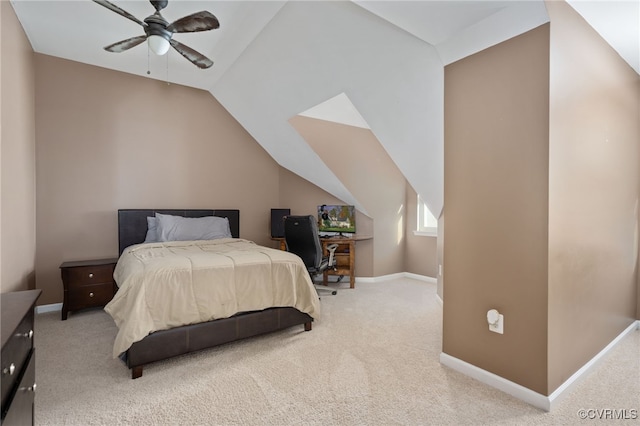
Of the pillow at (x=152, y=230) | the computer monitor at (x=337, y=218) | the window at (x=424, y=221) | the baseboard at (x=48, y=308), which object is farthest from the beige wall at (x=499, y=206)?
the baseboard at (x=48, y=308)

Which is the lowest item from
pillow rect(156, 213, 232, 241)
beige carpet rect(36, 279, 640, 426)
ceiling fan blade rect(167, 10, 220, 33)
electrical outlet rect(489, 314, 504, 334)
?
beige carpet rect(36, 279, 640, 426)

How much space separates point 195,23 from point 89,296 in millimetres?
2967

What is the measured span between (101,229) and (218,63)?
2440 millimetres

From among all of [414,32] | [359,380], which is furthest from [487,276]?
[414,32]

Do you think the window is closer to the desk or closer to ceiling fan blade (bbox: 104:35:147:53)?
the desk

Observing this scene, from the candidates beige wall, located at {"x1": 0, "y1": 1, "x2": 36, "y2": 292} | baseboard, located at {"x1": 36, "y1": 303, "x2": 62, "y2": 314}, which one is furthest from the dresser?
baseboard, located at {"x1": 36, "y1": 303, "x2": 62, "y2": 314}

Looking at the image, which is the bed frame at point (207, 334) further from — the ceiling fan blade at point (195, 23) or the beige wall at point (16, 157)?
the ceiling fan blade at point (195, 23)

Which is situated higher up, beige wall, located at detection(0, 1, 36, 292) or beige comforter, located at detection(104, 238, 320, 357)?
beige wall, located at detection(0, 1, 36, 292)

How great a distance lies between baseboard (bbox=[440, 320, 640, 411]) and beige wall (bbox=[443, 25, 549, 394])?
0.12ft

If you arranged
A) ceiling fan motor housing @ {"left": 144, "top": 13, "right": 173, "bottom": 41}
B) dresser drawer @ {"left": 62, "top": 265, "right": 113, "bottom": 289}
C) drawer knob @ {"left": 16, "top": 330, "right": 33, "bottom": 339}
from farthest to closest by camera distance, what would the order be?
dresser drawer @ {"left": 62, "top": 265, "right": 113, "bottom": 289} → ceiling fan motor housing @ {"left": 144, "top": 13, "right": 173, "bottom": 41} → drawer knob @ {"left": 16, "top": 330, "right": 33, "bottom": 339}

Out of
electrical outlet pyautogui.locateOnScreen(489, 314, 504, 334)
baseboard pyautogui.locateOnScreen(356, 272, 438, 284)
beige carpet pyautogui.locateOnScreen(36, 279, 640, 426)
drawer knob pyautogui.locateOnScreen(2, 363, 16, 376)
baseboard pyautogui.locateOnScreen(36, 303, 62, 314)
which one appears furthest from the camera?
baseboard pyautogui.locateOnScreen(356, 272, 438, 284)

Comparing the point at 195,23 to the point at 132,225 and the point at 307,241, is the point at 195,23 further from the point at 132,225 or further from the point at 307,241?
the point at 132,225

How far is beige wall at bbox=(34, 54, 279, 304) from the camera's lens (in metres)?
3.59

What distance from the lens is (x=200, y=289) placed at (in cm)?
243
